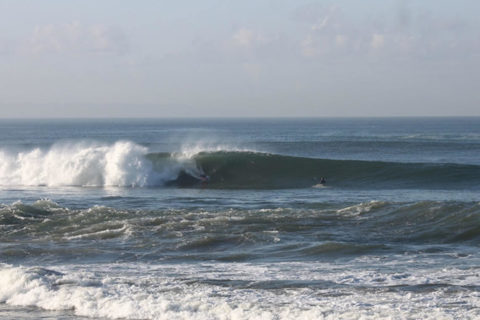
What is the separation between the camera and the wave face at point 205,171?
104 feet

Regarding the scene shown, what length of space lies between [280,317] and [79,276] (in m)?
4.30

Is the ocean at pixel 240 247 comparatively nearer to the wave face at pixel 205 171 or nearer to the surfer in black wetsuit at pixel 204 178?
the wave face at pixel 205 171

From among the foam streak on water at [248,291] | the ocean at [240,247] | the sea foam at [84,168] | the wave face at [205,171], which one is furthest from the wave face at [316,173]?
the foam streak on water at [248,291]

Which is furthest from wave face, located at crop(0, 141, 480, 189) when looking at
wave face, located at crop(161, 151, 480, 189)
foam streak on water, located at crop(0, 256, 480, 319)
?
foam streak on water, located at crop(0, 256, 480, 319)

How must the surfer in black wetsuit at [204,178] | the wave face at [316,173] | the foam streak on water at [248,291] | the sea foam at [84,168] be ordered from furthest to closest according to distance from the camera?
1. the surfer in black wetsuit at [204,178]
2. the sea foam at [84,168]
3. the wave face at [316,173]
4. the foam streak on water at [248,291]

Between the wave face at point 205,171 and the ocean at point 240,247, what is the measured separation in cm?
13

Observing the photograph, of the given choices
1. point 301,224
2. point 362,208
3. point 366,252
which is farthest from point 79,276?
point 362,208

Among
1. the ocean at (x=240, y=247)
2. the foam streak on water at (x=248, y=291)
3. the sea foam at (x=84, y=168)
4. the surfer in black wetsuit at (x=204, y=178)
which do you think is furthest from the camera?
the surfer in black wetsuit at (x=204, y=178)

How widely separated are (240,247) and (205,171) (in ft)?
60.0

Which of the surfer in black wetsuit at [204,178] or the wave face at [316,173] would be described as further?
the surfer in black wetsuit at [204,178]

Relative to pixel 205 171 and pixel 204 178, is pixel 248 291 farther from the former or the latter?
pixel 205 171

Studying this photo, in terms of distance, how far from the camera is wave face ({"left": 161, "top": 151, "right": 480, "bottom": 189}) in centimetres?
3108

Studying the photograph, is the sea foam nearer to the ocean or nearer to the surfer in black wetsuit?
the ocean

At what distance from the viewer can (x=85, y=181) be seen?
106 ft
